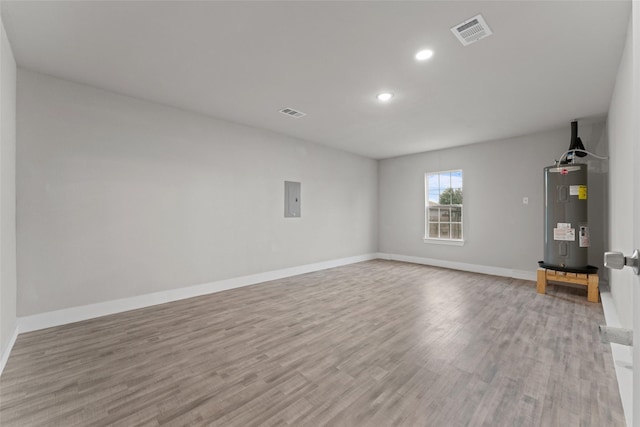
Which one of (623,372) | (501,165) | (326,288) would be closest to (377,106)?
(326,288)

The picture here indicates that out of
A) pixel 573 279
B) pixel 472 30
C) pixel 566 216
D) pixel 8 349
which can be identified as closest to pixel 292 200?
pixel 472 30

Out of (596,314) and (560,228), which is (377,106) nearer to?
(560,228)

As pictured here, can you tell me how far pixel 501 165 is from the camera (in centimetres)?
555

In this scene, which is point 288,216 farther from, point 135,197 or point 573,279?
point 573,279

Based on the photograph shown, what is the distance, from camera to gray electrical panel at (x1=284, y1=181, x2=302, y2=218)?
5.47 m

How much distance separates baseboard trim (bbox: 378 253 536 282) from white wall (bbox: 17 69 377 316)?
9.41ft

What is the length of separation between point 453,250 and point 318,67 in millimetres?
5022

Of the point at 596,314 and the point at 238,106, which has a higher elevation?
the point at 238,106

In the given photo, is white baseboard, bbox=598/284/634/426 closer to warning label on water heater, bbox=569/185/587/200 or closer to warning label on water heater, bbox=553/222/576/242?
warning label on water heater, bbox=553/222/576/242

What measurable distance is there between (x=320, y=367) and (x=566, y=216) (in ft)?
13.8

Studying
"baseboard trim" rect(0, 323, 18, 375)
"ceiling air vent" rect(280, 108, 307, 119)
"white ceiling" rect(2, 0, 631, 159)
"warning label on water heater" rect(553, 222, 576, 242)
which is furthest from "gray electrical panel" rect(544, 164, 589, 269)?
"baseboard trim" rect(0, 323, 18, 375)

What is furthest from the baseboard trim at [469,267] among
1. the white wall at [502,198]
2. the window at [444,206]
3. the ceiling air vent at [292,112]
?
the ceiling air vent at [292,112]

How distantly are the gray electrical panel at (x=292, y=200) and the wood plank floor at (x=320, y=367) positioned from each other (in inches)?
84.4

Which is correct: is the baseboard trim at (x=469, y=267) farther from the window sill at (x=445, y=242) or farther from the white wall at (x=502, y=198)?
the window sill at (x=445, y=242)
